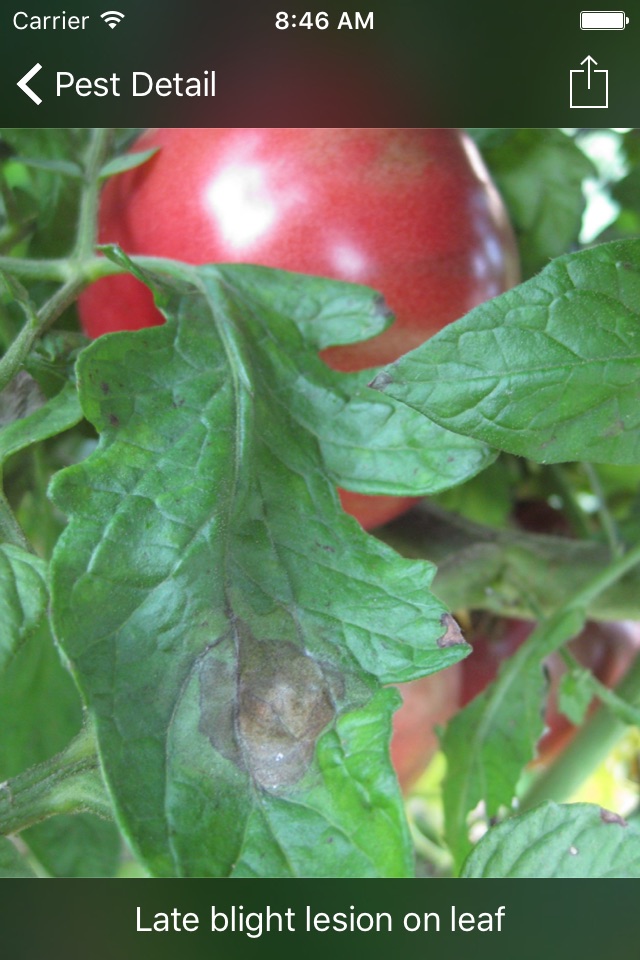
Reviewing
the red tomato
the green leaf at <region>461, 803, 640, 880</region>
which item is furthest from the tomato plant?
the red tomato

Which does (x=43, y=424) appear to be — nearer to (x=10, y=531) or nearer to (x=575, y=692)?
(x=10, y=531)

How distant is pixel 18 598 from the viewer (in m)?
0.25

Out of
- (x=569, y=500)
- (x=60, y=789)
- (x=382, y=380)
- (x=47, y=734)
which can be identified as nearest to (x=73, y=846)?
(x=47, y=734)

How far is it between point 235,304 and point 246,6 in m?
0.14

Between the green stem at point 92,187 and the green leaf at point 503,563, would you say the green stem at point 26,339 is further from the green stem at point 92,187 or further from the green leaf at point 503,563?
the green leaf at point 503,563

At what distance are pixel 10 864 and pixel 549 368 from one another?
0.81ft

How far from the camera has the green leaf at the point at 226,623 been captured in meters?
0.25

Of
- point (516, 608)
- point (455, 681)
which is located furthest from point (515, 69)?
point (455, 681)

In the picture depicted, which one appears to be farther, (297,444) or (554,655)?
(554,655)

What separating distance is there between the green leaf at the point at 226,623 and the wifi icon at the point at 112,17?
15cm

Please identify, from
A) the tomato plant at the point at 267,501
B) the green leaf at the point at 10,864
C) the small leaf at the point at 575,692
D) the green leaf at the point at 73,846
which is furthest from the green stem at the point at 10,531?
the small leaf at the point at 575,692

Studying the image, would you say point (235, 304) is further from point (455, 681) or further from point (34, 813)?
point (455, 681)

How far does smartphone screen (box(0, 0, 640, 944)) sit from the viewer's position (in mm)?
260

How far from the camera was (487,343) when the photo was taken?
280 millimetres
